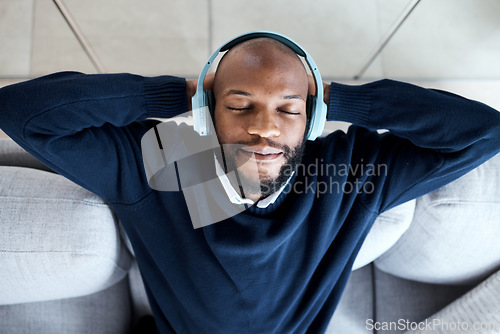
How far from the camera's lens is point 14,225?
1.06 meters

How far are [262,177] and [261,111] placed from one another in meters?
0.17

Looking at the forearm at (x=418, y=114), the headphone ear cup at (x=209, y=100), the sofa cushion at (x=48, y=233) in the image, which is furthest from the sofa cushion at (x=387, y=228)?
the sofa cushion at (x=48, y=233)

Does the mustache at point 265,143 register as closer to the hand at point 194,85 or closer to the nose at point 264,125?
the nose at point 264,125

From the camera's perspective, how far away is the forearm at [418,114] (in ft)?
3.14

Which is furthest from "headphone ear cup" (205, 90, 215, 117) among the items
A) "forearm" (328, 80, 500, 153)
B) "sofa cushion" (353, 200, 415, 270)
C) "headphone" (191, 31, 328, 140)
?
"sofa cushion" (353, 200, 415, 270)

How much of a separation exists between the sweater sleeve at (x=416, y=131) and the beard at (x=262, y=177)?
0.15 m

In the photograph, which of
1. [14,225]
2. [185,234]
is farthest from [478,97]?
[14,225]

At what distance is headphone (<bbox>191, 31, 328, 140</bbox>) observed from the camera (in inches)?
37.0

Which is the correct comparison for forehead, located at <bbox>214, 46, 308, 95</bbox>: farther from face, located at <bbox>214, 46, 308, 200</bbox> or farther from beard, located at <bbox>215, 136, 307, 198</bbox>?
beard, located at <bbox>215, 136, 307, 198</bbox>

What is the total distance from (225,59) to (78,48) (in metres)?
1.03

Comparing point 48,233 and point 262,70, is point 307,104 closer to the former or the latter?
point 262,70

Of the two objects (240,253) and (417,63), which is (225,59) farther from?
(417,63)

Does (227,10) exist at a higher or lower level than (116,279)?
higher

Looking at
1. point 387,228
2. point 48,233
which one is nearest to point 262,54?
point 387,228
